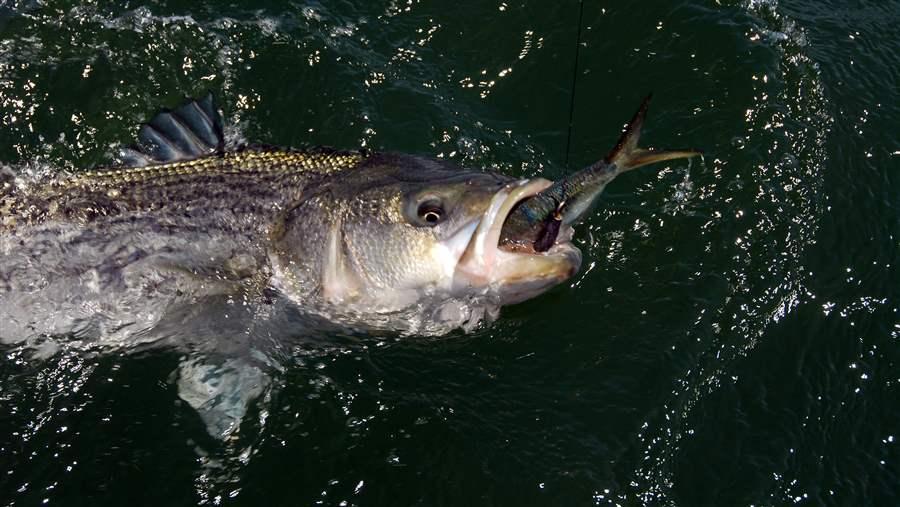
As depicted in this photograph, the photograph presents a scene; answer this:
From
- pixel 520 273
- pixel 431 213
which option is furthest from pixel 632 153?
pixel 431 213

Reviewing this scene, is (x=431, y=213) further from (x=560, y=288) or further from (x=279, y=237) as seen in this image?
(x=560, y=288)

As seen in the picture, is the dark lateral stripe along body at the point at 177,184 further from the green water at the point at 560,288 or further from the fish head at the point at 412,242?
the green water at the point at 560,288

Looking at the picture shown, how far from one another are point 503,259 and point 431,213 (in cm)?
40

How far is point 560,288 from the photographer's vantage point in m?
5.12

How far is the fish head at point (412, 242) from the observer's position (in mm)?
3994

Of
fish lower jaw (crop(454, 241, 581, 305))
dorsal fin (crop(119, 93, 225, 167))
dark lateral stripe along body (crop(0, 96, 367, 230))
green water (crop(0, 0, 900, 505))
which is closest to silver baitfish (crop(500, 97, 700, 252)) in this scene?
fish lower jaw (crop(454, 241, 581, 305))

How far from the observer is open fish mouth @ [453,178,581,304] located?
3.94 metres

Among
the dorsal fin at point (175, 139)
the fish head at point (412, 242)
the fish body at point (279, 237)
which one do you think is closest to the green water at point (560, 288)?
the fish body at point (279, 237)

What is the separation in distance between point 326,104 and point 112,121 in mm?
1442

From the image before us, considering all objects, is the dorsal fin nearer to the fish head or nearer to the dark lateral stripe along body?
the dark lateral stripe along body

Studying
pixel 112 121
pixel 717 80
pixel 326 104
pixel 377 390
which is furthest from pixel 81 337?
pixel 717 80

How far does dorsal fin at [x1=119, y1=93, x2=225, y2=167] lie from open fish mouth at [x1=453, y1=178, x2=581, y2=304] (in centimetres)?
159

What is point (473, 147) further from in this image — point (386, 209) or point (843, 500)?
point (843, 500)

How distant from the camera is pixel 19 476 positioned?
4.25 meters
